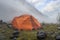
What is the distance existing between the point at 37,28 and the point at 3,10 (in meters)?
2.13

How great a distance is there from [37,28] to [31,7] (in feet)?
7.10

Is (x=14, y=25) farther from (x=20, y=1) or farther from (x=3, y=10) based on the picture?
(x=20, y=1)

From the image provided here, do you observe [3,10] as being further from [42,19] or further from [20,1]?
[42,19]

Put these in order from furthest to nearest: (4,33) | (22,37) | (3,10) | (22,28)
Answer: (3,10)
(22,28)
(4,33)
(22,37)

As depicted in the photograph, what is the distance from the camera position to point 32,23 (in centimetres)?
712

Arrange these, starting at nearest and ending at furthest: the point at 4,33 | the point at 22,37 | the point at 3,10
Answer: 1. the point at 22,37
2. the point at 4,33
3. the point at 3,10

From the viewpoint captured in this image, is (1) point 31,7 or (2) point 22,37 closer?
(2) point 22,37

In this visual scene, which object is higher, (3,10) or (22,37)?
(3,10)

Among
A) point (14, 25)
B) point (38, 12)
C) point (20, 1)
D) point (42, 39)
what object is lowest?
point (42, 39)

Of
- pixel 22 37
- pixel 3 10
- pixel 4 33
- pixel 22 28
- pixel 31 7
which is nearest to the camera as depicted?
pixel 22 37

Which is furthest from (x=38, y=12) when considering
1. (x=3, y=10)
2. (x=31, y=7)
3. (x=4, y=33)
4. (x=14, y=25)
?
(x=4, y=33)

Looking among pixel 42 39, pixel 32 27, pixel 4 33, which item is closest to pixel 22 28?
pixel 32 27

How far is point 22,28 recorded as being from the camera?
6.72 metres

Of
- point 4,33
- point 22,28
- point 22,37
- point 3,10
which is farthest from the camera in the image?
point 3,10
